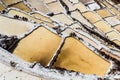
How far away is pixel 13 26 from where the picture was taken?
2412mm

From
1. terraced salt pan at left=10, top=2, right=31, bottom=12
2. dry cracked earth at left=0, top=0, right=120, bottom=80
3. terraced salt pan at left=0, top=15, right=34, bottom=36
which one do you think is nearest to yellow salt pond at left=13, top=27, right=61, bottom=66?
dry cracked earth at left=0, top=0, right=120, bottom=80

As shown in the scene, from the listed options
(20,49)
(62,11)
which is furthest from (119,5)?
(20,49)

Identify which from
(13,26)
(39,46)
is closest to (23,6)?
(13,26)

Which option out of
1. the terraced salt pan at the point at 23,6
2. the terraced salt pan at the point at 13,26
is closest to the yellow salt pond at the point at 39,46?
the terraced salt pan at the point at 13,26

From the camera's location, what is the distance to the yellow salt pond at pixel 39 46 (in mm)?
2004

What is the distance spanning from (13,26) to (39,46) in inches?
15.9

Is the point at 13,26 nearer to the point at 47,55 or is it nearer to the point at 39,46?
the point at 39,46

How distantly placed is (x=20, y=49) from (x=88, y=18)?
2713 mm

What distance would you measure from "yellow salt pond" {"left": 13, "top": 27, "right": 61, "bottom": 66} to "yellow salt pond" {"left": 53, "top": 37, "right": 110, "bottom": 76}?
8 cm

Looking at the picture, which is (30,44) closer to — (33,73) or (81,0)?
(33,73)

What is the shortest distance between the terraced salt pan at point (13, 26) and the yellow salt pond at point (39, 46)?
4.1 inches

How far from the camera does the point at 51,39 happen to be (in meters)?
2.27

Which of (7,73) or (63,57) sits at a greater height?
(7,73)

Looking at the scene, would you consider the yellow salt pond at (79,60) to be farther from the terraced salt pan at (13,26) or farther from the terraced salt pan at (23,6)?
the terraced salt pan at (23,6)
